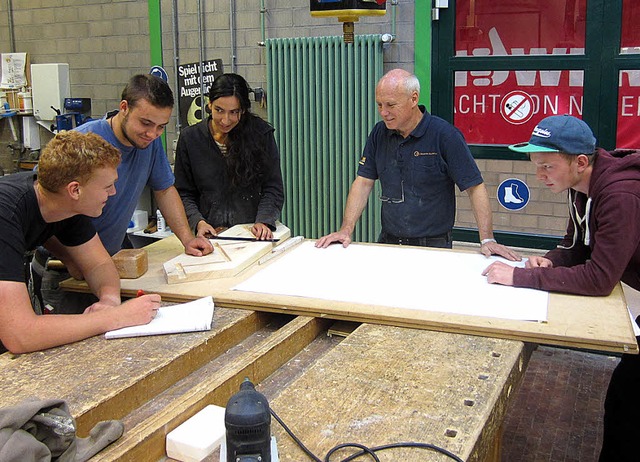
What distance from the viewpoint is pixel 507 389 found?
178cm

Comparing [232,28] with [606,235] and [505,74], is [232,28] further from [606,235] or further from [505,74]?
[606,235]

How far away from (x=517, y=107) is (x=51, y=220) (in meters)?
3.23

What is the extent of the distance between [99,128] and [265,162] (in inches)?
34.9

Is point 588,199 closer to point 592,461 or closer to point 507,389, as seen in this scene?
point 507,389

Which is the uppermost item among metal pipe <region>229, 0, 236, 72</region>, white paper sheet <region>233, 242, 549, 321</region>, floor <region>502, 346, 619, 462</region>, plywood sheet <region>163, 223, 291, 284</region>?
metal pipe <region>229, 0, 236, 72</region>

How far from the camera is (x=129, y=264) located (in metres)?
2.63

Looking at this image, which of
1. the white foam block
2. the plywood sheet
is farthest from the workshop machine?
the white foam block

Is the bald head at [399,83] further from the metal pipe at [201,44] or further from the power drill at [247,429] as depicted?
the metal pipe at [201,44]

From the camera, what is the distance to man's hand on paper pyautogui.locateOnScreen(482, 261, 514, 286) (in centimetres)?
239

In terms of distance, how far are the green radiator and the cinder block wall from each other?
140 millimetres

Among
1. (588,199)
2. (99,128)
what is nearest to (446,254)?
(588,199)

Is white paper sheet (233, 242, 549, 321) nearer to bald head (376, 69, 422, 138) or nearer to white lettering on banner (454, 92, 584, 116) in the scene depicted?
bald head (376, 69, 422, 138)

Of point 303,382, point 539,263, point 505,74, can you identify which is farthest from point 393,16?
point 303,382

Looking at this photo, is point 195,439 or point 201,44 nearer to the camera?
point 195,439
